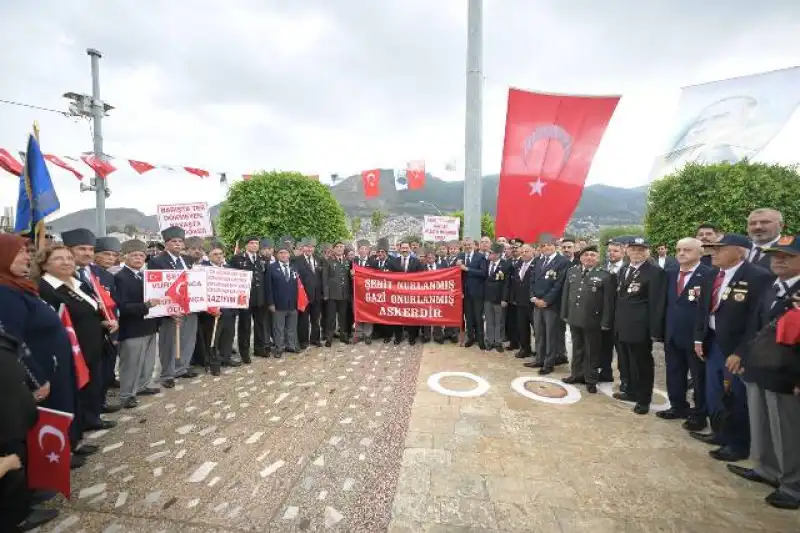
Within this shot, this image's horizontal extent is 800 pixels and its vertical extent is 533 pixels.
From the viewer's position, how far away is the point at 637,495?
113 inches

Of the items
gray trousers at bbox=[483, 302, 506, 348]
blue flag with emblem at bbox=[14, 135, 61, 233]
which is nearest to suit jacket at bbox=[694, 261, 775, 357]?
gray trousers at bbox=[483, 302, 506, 348]

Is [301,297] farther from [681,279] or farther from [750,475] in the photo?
[750,475]

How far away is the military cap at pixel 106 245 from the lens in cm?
468

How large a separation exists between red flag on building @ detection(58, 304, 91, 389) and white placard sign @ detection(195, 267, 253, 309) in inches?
79.9

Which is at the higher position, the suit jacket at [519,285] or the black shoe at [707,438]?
the suit jacket at [519,285]

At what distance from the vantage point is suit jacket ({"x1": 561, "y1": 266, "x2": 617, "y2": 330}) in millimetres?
5035

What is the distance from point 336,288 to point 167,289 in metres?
3.10

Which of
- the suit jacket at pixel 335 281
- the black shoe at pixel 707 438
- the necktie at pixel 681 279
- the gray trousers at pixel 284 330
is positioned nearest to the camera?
the black shoe at pixel 707 438

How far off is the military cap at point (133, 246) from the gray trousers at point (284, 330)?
8.13 ft

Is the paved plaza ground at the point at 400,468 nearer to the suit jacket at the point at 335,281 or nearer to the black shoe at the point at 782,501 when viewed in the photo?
the black shoe at the point at 782,501

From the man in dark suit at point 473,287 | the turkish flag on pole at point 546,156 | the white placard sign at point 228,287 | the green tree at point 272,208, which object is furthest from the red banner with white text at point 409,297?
the green tree at point 272,208

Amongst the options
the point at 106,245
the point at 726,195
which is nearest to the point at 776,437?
the point at 106,245

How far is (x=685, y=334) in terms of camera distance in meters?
4.18

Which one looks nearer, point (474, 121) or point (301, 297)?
point (301, 297)
